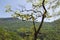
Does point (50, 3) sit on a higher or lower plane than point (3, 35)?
higher

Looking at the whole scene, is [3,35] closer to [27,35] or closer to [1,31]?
[1,31]

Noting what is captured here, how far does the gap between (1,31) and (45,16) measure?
591cm

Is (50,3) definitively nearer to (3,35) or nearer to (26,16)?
(26,16)

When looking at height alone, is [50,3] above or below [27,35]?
above

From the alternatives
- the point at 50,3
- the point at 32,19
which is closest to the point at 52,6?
the point at 50,3

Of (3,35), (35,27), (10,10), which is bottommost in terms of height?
(3,35)

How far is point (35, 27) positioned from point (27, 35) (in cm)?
243

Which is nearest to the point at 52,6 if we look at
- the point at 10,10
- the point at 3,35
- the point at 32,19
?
the point at 32,19

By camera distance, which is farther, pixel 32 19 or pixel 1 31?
pixel 1 31

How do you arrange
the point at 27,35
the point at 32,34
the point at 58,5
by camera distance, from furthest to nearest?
the point at 27,35 < the point at 32,34 < the point at 58,5

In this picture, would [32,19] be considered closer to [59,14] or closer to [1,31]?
[59,14]

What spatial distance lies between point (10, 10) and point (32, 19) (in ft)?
6.62

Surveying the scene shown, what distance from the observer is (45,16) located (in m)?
19.6

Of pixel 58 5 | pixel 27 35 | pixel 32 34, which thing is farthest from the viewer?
pixel 27 35
